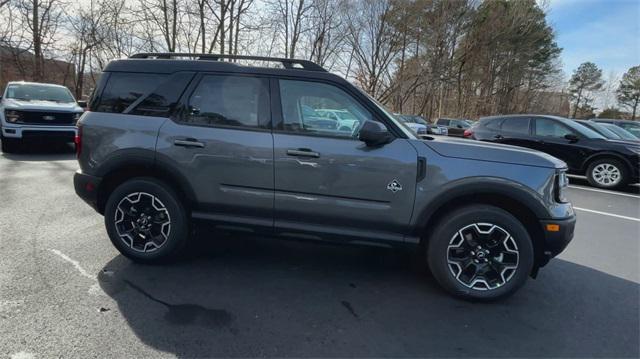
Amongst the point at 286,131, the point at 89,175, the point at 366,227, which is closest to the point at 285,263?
the point at 366,227

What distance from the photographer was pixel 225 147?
3.34 meters

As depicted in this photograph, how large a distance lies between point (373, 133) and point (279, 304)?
158cm

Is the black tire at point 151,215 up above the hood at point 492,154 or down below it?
below

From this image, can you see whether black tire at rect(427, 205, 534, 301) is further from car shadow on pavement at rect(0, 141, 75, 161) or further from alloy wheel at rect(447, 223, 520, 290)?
car shadow on pavement at rect(0, 141, 75, 161)

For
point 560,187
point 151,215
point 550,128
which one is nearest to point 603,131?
point 550,128

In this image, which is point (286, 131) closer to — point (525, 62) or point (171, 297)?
point (171, 297)

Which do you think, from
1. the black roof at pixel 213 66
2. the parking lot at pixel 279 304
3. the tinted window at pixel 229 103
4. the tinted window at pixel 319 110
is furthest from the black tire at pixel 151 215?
the tinted window at pixel 319 110

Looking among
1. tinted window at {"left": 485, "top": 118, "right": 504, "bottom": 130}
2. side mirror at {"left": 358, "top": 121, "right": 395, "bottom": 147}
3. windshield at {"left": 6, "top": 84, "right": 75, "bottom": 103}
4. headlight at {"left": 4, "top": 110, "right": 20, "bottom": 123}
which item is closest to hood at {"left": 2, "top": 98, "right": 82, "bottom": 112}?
headlight at {"left": 4, "top": 110, "right": 20, "bottom": 123}

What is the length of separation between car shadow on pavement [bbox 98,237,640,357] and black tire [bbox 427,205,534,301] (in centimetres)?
13

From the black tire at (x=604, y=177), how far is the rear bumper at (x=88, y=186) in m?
10.3

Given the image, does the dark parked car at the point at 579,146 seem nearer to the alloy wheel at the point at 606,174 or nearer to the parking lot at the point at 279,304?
the alloy wheel at the point at 606,174

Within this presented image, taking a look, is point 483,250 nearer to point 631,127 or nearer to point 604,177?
point 604,177

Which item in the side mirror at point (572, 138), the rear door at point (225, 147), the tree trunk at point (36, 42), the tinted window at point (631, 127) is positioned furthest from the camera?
the tree trunk at point (36, 42)

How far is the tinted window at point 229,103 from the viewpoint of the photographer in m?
3.38
